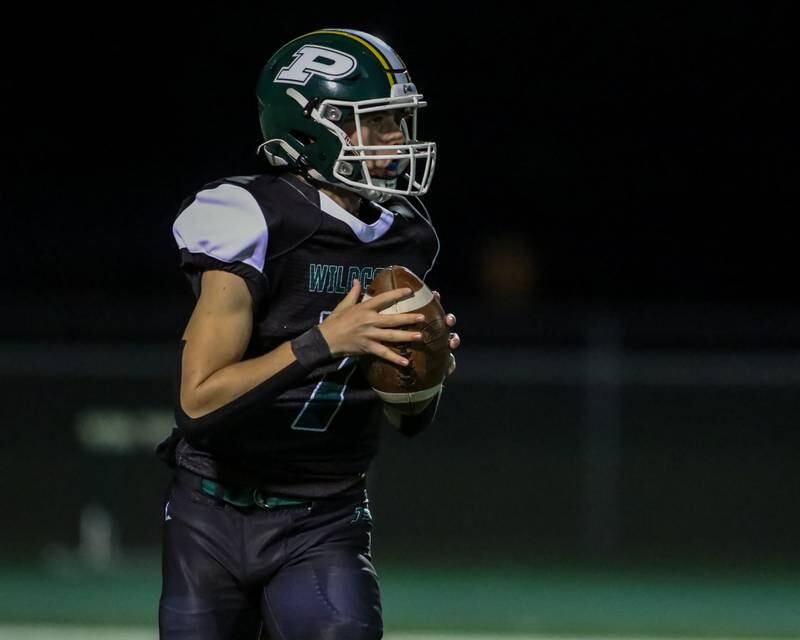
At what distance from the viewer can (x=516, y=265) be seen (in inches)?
581

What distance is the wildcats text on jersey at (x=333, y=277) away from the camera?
3168 mm

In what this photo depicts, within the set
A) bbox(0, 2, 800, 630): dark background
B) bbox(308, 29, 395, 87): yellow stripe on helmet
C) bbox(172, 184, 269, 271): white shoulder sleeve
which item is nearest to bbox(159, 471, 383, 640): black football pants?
bbox(172, 184, 269, 271): white shoulder sleeve

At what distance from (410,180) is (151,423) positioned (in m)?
4.56

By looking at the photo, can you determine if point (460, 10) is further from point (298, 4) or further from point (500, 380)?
point (500, 380)

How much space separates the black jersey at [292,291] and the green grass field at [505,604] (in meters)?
2.42

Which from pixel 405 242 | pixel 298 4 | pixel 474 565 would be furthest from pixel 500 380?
pixel 298 4

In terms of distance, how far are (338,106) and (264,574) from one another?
1027 mm

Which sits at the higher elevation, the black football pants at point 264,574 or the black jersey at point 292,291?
the black jersey at point 292,291

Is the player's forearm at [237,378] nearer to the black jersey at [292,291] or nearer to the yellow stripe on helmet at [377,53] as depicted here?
the black jersey at [292,291]

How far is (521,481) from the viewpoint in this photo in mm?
9070

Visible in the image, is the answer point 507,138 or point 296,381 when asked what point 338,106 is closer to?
point 296,381

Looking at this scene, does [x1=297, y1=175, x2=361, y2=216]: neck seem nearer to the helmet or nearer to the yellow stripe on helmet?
the helmet

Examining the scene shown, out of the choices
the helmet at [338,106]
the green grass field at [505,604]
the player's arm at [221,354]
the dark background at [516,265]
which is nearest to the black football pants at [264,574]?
the player's arm at [221,354]

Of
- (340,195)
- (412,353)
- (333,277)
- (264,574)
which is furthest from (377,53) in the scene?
(264,574)
